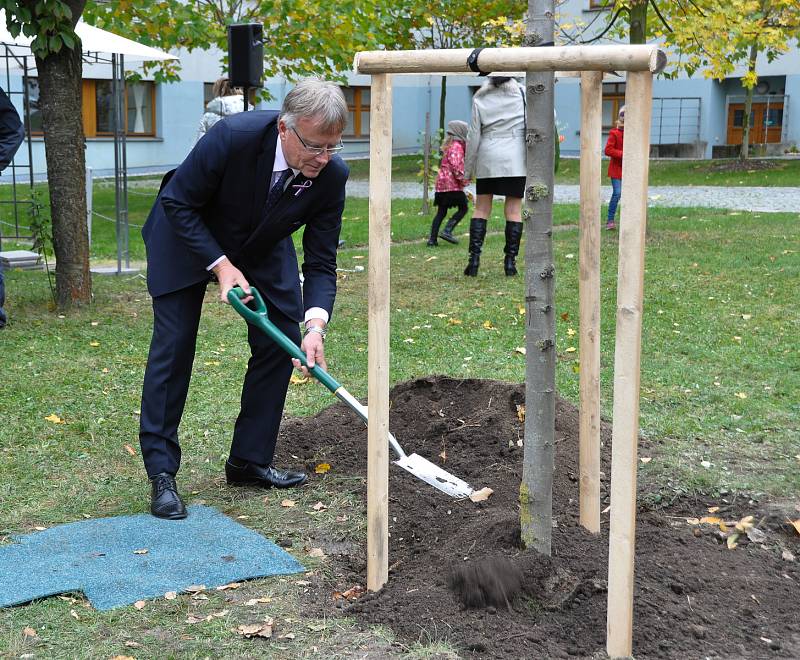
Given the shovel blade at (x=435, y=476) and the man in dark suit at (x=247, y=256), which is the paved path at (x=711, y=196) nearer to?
the shovel blade at (x=435, y=476)

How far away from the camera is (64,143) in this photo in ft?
24.4

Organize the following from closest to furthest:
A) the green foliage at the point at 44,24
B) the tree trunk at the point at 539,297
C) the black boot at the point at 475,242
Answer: the tree trunk at the point at 539,297 → the green foliage at the point at 44,24 → the black boot at the point at 475,242

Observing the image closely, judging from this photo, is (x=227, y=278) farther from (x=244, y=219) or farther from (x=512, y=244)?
(x=512, y=244)

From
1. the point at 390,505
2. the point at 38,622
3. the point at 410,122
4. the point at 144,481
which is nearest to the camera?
the point at 38,622

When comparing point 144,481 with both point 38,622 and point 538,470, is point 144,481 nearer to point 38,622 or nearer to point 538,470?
point 38,622

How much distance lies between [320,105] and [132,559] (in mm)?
1644

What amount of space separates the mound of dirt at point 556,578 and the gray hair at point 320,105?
4.64ft

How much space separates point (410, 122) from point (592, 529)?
97.8 ft

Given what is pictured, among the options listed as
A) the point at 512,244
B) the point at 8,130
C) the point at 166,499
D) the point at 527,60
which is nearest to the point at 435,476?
the point at 166,499

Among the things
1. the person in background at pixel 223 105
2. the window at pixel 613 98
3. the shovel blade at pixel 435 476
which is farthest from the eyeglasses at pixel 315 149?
the window at pixel 613 98

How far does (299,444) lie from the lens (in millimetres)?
4645

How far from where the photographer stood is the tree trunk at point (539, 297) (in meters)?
2.81

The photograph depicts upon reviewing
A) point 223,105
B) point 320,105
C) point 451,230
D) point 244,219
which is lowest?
point 451,230

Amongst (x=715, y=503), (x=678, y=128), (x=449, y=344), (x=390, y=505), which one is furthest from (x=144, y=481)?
(x=678, y=128)
